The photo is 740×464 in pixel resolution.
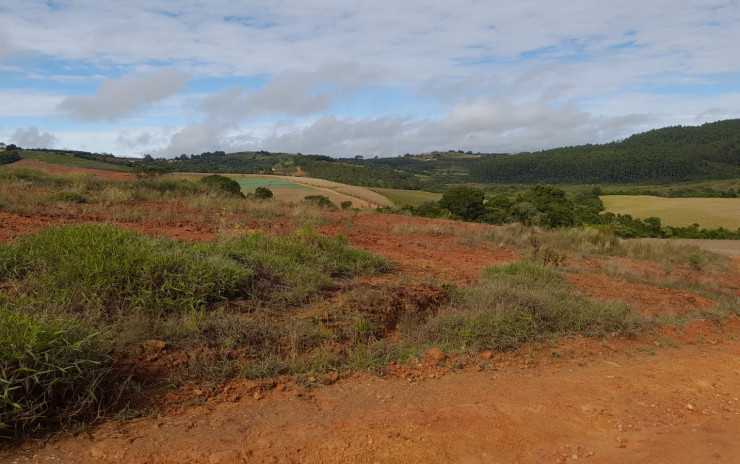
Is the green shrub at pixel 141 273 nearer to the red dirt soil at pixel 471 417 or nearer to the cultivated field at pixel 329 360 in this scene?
the cultivated field at pixel 329 360

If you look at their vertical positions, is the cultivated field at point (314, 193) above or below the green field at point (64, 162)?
below

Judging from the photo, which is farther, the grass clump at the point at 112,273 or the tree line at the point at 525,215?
the tree line at the point at 525,215

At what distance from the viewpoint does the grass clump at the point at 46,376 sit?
8.83 feet

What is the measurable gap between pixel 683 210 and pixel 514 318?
54.5 m

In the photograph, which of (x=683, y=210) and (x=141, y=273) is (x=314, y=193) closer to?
(x=141, y=273)

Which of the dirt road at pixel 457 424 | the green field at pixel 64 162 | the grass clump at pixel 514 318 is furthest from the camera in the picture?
the green field at pixel 64 162

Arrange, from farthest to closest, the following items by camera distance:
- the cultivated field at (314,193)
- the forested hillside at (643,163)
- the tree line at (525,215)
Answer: the forested hillside at (643,163)
the cultivated field at (314,193)
the tree line at (525,215)

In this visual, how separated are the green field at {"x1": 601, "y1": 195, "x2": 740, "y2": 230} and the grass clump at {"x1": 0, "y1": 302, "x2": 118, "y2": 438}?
4793 centimetres

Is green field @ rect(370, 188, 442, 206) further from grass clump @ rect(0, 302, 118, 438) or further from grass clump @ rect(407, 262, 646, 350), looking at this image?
grass clump @ rect(0, 302, 118, 438)

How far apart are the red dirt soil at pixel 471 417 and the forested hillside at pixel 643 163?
11220 cm

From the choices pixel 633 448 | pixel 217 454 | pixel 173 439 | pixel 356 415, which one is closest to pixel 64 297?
pixel 173 439

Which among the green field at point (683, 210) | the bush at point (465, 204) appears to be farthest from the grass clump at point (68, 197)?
the green field at point (683, 210)

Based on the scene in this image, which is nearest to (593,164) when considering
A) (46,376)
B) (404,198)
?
(404,198)

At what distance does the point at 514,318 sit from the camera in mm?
5289
